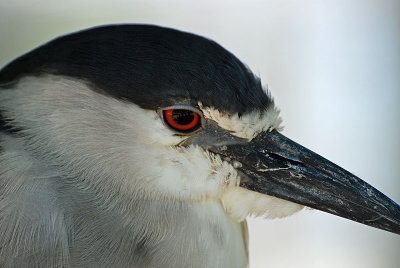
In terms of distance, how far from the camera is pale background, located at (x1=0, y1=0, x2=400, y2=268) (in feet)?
8.96

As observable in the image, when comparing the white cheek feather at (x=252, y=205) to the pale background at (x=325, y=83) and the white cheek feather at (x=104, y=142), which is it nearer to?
the white cheek feather at (x=104, y=142)

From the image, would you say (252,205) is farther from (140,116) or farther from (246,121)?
(140,116)

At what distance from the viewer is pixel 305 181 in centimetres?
136

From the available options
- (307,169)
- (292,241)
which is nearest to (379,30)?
(292,241)

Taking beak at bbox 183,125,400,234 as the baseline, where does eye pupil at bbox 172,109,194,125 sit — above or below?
above

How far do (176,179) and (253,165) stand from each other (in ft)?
0.46

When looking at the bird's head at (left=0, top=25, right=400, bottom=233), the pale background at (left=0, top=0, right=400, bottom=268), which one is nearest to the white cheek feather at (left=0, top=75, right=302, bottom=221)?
the bird's head at (left=0, top=25, right=400, bottom=233)

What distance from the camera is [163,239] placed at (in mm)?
1300

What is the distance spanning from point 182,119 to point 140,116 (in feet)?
0.23

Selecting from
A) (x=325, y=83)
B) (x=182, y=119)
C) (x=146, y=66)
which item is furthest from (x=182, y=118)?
(x=325, y=83)

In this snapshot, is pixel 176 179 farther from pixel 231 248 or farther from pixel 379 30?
pixel 379 30

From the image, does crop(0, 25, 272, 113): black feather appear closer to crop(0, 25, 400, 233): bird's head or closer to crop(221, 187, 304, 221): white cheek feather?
crop(0, 25, 400, 233): bird's head

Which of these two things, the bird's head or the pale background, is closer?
the bird's head

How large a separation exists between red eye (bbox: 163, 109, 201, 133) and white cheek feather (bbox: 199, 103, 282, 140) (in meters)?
0.02
